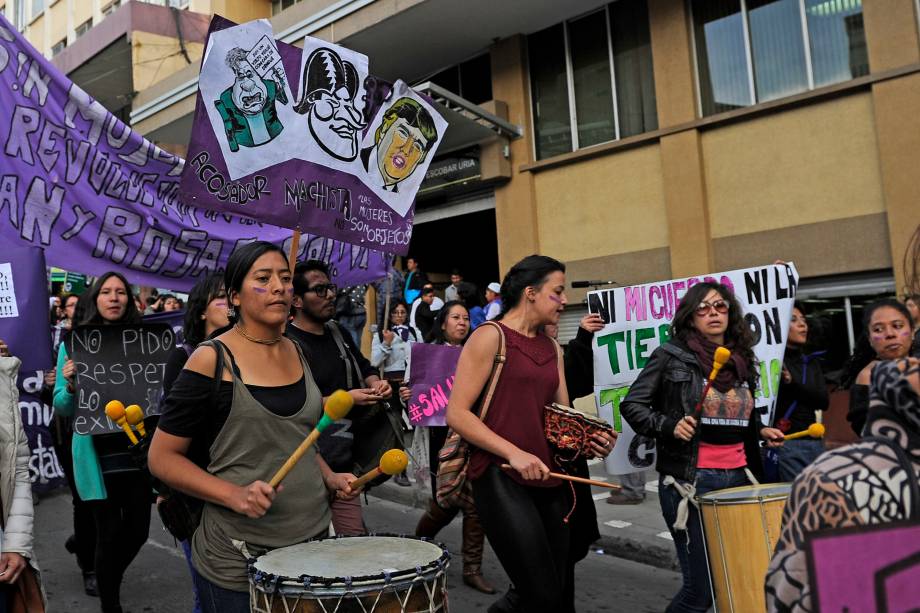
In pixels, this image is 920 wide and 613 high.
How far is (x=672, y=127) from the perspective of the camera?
12.1m

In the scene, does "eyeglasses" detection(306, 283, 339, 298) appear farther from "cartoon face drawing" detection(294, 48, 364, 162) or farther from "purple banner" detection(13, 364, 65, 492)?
"purple banner" detection(13, 364, 65, 492)

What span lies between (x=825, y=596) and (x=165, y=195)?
16.2 feet

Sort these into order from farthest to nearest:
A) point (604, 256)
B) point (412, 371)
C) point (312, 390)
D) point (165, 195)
→ point (604, 256), point (412, 371), point (165, 195), point (312, 390)

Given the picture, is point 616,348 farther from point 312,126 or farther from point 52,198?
point 52,198

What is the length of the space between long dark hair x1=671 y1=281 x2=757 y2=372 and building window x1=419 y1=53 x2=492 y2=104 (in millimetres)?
11657

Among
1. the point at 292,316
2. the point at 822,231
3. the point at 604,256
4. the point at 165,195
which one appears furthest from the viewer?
the point at 604,256

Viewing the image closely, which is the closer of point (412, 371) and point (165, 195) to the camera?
point (165, 195)

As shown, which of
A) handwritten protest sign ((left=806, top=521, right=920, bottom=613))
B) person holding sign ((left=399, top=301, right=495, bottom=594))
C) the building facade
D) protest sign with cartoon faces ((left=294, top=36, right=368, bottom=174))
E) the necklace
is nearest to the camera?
handwritten protest sign ((left=806, top=521, right=920, bottom=613))

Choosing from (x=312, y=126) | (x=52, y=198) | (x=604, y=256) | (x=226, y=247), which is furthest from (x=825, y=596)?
(x=604, y=256)

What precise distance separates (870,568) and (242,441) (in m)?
1.82

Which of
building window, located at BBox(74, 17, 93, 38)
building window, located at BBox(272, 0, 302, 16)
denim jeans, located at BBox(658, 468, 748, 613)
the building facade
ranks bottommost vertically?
denim jeans, located at BBox(658, 468, 748, 613)

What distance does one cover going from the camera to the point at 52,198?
15.1 ft

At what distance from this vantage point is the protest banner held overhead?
169 inches

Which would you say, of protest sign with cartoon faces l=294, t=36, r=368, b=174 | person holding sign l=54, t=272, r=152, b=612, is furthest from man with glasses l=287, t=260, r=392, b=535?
person holding sign l=54, t=272, r=152, b=612
